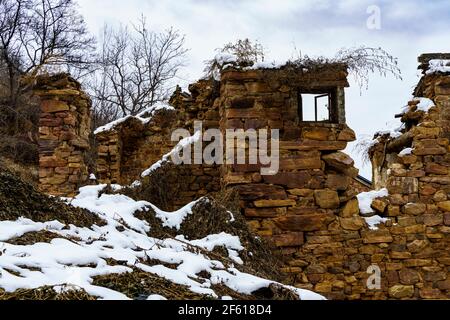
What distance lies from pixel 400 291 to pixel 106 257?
447 centimetres

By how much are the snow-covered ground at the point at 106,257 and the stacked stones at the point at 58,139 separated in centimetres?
350

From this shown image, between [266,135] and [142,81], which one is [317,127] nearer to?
[266,135]

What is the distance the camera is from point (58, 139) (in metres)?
8.80

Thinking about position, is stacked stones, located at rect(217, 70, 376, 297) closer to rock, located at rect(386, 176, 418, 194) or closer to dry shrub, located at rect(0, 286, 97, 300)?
rock, located at rect(386, 176, 418, 194)

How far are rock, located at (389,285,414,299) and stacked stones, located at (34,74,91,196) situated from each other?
468 centimetres

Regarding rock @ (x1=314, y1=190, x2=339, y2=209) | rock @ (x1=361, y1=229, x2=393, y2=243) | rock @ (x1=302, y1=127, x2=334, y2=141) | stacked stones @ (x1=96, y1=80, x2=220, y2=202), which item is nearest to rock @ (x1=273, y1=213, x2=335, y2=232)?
rock @ (x1=314, y1=190, x2=339, y2=209)

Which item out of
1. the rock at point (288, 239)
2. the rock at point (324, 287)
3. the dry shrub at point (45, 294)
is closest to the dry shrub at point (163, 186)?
the rock at point (288, 239)

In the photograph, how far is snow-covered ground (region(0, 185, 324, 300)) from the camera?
3166 millimetres

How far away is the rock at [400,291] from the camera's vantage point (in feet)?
23.2

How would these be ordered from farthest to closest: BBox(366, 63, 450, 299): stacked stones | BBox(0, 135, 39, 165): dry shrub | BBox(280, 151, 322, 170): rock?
BBox(0, 135, 39, 165): dry shrub < BBox(366, 63, 450, 299): stacked stones < BBox(280, 151, 322, 170): rock

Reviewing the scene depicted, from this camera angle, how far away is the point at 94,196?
6691mm

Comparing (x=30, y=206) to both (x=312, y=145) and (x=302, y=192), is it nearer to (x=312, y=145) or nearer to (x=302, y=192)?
(x=302, y=192)

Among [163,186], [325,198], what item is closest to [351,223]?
[325,198]

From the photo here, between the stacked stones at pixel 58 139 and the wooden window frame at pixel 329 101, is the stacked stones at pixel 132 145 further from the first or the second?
the wooden window frame at pixel 329 101
